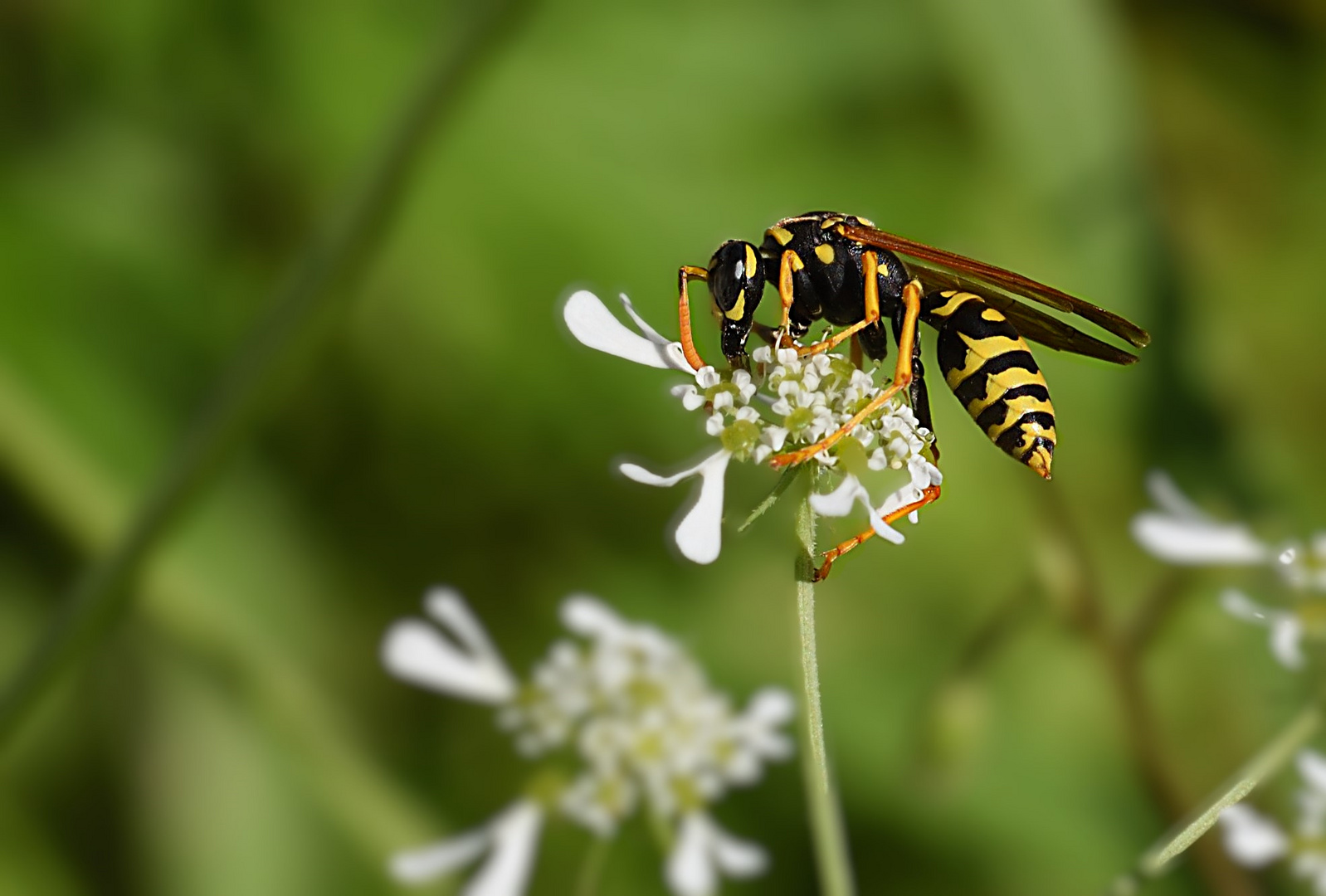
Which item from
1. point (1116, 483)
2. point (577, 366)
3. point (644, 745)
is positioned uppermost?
point (1116, 483)

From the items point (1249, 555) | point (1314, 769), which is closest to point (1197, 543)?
point (1249, 555)

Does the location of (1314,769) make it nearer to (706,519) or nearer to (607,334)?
(706,519)

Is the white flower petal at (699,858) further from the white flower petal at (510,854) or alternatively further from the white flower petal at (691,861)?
the white flower petal at (510,854)


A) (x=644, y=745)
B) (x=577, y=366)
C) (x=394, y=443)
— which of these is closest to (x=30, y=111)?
(x=394, y=443)

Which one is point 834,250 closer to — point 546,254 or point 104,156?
point 546,254

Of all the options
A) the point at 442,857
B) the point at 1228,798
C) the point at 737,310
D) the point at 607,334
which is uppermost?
the point at 737,310

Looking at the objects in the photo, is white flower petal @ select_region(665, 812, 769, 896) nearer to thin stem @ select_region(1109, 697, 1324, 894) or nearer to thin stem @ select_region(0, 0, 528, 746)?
thin stem @ select_region(1109, 697, 1324, 894)

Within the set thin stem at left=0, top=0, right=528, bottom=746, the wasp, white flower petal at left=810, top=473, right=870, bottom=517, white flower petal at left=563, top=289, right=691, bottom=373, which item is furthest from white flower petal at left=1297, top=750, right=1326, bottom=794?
thin stem at left=0, top=0, right=528, bottom=746
